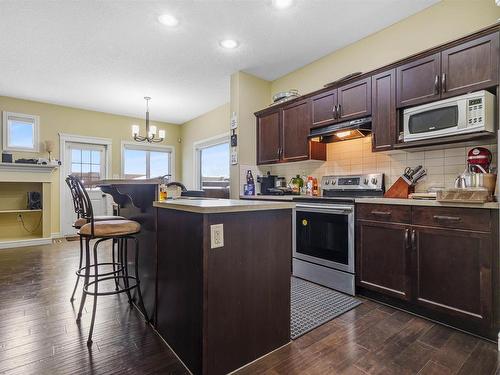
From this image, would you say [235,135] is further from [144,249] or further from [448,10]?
[448,10]

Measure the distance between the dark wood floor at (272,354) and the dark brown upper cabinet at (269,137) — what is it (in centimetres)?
225

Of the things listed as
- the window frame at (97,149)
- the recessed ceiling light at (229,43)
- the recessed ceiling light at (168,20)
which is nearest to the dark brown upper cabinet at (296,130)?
the recessed ceiling light at (229,43)

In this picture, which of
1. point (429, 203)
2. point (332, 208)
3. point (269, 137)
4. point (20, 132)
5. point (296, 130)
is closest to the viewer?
point (429, 203)

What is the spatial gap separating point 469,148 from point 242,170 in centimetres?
265

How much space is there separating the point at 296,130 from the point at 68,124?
4.95m

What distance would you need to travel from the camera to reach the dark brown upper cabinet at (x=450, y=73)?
78.1 inches

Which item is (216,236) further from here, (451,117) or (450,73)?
(450,73)

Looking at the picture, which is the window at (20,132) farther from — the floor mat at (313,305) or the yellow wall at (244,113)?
the floor mat at (313,305)

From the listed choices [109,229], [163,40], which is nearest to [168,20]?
[163,40]

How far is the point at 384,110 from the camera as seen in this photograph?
8.64ft

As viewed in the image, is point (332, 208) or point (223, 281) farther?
point (332, 208)

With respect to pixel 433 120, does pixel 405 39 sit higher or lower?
higher

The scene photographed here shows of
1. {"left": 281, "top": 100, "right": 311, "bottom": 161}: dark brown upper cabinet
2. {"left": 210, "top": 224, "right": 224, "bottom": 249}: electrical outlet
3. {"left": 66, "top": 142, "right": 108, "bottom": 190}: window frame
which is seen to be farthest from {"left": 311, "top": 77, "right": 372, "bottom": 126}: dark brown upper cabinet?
{"left": 66, "top": 142, "right": 108, "bottom": 190}: window frame

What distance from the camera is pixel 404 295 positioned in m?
2.21
